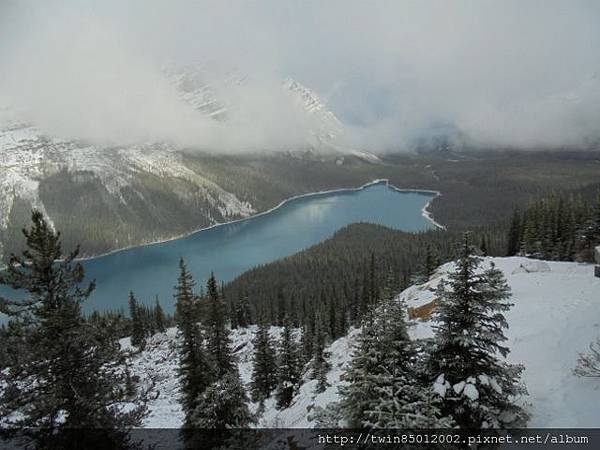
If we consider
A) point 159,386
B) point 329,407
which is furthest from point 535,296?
point 159,386

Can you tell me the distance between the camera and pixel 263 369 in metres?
44.2

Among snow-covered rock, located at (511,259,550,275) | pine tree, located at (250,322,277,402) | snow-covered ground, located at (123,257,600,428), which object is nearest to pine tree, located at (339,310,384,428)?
snow-covered ground, located at (123,257,600,428)

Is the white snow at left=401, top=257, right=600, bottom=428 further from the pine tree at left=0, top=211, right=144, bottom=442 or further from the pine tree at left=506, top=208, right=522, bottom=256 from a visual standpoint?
the pine tree at left=506, top=208, right=522, bottom=256

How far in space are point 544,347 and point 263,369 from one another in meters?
31.4

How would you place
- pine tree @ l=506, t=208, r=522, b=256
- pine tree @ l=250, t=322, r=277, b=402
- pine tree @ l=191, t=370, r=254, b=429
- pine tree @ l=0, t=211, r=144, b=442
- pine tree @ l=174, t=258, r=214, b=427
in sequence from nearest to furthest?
pine tree @ l=0, t=211, r=144, b=442, pine tree @ l=191, t=370, r=254, b=429, pine tree @ l=174, t=258, r=214, b=427, pine tree @ l=250, t=322, r=277, b=402, pine tree @ l=506, t=208, r=522, b=256

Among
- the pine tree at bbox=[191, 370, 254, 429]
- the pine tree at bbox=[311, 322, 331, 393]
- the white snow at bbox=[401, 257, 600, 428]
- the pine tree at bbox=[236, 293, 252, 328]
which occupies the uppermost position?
the white snow at bbox=[401, 257, 600, 428]

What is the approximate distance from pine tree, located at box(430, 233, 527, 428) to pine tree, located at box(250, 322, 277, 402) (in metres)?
31.8

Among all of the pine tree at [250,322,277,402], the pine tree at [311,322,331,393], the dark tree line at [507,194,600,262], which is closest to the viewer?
the pine tree at [311,322,331,393]

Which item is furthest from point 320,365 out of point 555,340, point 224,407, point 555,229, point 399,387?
point 555,229

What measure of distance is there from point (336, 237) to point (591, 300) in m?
176

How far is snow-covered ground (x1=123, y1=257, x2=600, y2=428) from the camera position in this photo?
14117 millimetres

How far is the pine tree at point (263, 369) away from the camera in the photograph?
1714 inches

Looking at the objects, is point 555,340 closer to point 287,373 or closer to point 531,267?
point 531,267

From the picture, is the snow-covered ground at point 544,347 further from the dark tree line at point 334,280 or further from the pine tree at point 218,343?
the pine tree at point 218,343
